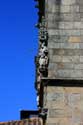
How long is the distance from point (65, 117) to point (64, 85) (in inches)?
38.1

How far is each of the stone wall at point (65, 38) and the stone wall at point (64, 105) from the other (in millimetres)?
447

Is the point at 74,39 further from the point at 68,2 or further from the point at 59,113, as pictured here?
the point at 59,113

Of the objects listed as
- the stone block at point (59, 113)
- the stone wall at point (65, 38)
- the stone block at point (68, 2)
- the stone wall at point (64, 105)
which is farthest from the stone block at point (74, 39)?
the stone block at point (59, 113)

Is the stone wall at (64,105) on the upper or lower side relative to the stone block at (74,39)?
lower

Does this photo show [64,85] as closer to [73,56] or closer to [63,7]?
[73,56]

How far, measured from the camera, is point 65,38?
17891 millimetres

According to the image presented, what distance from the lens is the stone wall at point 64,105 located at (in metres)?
17.0

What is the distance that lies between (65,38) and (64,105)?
215 centimetres

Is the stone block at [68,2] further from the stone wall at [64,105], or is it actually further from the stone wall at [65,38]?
the stone wall at [64,105]

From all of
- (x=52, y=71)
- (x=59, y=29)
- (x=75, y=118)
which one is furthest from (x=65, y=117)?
(x=59, y=29)

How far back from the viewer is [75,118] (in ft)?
55.7

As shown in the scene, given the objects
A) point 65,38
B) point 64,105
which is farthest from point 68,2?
point 64,105

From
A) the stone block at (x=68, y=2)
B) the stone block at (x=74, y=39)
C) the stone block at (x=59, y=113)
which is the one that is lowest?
the stone block at (x=59, y=113)

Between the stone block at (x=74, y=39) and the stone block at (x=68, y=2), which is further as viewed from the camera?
the stone block at (x=68, y=2)
